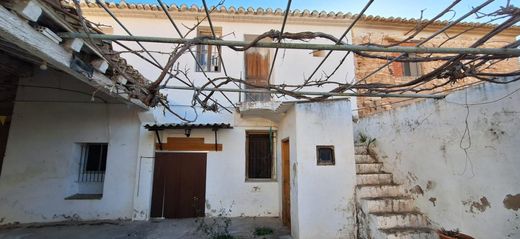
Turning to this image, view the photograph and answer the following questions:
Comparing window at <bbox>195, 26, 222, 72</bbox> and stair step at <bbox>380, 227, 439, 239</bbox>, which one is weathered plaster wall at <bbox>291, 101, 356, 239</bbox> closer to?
stair step at <bbox>380, 227, 439, 239</bbox>

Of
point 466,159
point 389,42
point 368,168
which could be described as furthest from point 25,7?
point 389,42

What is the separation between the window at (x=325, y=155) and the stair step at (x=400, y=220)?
1179 millimetres

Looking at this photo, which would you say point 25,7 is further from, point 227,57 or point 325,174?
point 227,57

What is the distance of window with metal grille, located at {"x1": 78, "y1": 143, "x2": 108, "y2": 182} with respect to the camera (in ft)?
21.4

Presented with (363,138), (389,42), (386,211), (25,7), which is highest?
(389,42)

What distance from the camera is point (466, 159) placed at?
339 centimetres

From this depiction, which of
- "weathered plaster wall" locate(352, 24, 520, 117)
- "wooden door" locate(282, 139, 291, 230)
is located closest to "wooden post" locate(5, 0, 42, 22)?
"wooden door" locate(282, 139, 291, 230)

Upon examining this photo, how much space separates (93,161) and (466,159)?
803 cm

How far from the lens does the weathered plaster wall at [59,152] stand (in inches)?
233

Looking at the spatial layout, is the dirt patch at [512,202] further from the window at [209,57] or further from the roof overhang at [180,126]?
the window at [209,57]

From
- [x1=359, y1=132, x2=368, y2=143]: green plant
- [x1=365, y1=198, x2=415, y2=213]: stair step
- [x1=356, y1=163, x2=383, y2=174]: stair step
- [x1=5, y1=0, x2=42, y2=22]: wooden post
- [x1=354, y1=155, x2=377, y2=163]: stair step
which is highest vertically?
[x1=5, y1=0, x2=42, y2=22]: wooden post

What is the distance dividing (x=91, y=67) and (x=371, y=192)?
508cm

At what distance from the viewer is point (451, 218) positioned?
3623mm

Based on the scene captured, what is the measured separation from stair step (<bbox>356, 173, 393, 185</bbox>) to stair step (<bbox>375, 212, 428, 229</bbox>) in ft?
2.58
